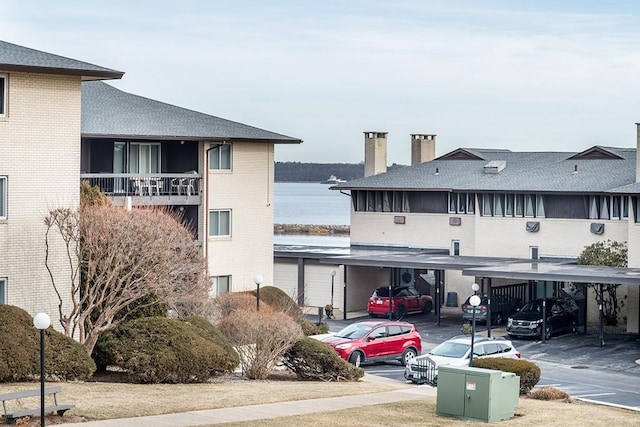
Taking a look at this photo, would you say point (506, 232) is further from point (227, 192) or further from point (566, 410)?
point (566, 410)

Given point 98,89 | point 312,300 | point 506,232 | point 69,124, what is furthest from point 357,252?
point 69,124

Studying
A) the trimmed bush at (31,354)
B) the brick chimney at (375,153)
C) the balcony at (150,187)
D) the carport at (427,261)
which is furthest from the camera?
the brick chimney at (375,153)

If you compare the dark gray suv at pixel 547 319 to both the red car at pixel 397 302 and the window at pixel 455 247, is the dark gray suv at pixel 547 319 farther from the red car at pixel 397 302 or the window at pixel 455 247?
the window at pixel 455 247

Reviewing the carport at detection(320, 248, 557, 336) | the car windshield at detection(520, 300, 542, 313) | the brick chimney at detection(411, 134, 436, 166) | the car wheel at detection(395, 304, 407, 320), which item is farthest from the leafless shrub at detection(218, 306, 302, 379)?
the brick chimney at detection(411, 134, 436, 166)

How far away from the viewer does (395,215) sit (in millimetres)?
65375

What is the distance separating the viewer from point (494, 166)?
65250 mm

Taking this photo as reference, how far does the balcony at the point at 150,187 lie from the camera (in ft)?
145

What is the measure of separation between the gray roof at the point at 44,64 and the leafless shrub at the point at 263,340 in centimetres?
787

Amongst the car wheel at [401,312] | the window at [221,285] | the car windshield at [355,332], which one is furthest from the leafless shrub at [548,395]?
the car wheel at [401,312]

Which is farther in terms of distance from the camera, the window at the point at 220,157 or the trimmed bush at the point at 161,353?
the window at the point at 220,157

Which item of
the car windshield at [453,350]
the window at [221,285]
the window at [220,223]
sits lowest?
the car windshield at [453,350]

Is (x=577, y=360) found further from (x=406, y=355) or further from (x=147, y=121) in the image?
(x=147, y=121)

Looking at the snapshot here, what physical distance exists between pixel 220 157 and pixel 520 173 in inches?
821

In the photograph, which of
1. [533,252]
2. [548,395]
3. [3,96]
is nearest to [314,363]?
[548,395]
